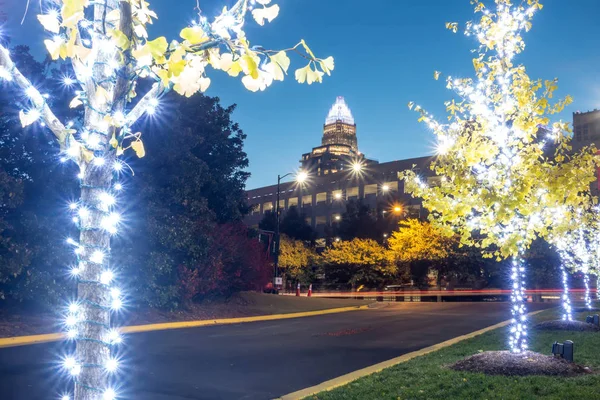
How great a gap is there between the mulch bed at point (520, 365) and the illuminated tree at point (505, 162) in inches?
21.7

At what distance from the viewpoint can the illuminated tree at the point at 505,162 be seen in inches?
357

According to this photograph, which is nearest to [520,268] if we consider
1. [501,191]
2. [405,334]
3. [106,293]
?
[501,191]

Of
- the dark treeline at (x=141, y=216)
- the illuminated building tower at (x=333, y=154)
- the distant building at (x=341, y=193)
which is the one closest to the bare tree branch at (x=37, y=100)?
the dark treeline at (x=141, y=216)

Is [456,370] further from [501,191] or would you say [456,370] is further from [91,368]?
[91,368]

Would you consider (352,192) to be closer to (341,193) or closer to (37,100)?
(341,193)

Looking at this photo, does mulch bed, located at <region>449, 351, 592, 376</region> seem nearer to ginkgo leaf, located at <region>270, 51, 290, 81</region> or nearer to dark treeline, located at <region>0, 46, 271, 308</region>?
ginkgo leaf, located at <region>270, 51, 290, 81</region>

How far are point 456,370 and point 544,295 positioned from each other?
119ft

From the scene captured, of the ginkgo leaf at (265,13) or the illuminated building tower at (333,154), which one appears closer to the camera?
the ginkgo leaf at (265,13)

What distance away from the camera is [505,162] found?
9.93 metres

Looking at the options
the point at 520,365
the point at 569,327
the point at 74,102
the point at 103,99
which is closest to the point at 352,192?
the point at 569,327

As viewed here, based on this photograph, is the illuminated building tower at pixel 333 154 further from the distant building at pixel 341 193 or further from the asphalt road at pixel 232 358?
the asphalt road at pixel 232 358

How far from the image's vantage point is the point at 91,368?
10.4 feet

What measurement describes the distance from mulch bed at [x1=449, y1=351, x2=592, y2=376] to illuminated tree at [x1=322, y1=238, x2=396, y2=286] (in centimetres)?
4244

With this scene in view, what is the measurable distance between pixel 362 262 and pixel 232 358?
4152 cm
